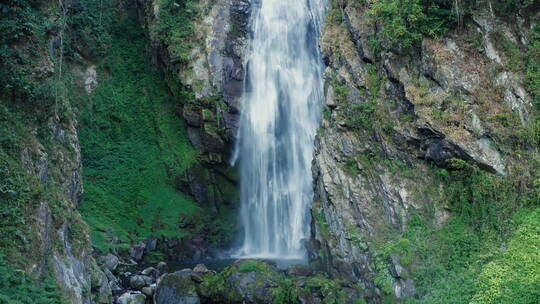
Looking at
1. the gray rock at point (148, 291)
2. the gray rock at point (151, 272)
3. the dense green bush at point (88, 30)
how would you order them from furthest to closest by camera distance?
1. the dense green bush at point (88, 30)
2. the gray rock at point (151, 272)
3. the gray rock at point (148, 291)

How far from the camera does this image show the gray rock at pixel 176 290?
1347 cm

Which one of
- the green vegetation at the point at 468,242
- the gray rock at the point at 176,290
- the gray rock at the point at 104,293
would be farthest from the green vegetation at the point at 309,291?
the gray rock at the point at 104,293

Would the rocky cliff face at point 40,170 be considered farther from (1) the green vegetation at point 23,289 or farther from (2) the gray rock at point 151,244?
(2) the gray rock at point 151,244

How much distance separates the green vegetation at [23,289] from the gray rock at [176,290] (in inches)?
208

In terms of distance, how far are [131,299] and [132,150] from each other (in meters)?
11.7

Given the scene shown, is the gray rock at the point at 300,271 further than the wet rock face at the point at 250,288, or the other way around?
the gray rock at the point at 300,271

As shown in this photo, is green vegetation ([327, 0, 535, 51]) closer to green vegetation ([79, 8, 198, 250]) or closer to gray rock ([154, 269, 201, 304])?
gray rock ([154, 269, 201, 304])

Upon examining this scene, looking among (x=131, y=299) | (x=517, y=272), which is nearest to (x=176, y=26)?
(x=131, y=299)

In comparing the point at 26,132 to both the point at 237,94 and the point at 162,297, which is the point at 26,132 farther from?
the point at 237,94

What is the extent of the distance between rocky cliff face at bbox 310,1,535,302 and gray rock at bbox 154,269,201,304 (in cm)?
491

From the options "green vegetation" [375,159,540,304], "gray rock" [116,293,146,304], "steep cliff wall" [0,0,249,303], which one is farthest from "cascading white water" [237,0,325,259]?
"green vegetation" [375,159,540,304]

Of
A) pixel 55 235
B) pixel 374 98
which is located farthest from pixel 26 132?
pixel 374 98

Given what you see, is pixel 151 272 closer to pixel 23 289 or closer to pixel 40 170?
pixel 40 170

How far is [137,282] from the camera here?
1496 centimetres
